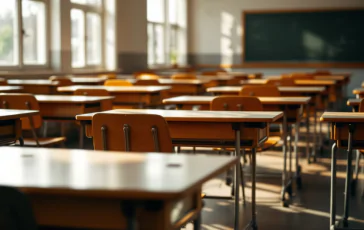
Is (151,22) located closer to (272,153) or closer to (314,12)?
(314,12)

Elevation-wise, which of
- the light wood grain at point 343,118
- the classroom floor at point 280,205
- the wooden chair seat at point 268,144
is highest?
the light wood grain at point 343,118

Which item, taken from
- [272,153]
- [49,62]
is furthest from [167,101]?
[49,62]

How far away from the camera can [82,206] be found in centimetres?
173

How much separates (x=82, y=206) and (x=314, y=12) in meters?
15.5

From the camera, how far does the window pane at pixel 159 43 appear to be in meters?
15.0

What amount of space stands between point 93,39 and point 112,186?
33.7ft

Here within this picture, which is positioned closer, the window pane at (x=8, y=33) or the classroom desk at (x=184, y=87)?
the classroom desk at (x=184, y=87)

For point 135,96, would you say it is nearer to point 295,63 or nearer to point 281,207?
point 281,207

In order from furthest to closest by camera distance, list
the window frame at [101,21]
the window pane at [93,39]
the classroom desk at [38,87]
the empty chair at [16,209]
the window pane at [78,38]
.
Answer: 1. the window pane at [93,39]
2. the window frame at [101,21]
3. the window pane at [78,38]
4. the classroom desk at [38,87]
5. the empty chair at [16,209]

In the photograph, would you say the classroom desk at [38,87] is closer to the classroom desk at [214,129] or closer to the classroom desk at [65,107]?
the classroom desk at [65,107]

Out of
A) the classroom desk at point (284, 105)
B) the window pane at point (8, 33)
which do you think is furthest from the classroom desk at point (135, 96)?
the window pane at point (8, 33)

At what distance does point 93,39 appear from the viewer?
11.6m

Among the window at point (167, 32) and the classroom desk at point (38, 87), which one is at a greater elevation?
the window at point (167, 32)

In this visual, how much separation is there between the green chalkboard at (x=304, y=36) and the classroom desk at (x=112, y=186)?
49.0 ft
